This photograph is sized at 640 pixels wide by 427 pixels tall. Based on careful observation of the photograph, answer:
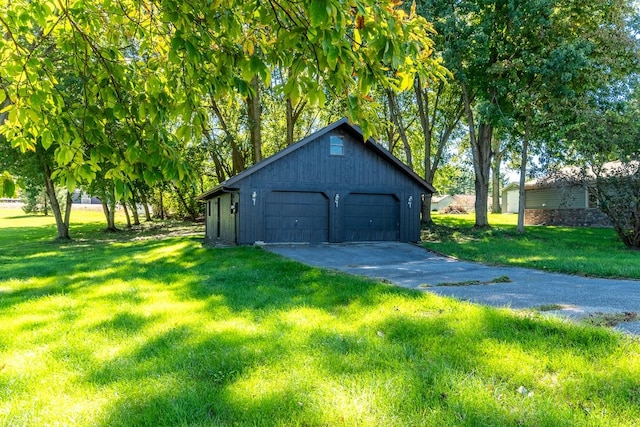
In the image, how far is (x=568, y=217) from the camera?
82.1ft

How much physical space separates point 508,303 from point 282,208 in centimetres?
1060

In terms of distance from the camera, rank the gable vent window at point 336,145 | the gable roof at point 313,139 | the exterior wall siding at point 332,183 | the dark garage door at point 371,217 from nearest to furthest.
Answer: the gable roof at point 313,139 < the exterior wall siding at point 332,183 < the gable vent window at point 336,145 < the dark garage door at point 371,217

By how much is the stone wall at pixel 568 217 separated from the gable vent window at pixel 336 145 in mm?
15366

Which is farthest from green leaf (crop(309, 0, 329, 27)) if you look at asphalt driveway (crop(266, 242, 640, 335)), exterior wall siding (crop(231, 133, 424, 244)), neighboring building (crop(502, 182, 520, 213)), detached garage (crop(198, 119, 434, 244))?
neighboring building (crop(502, 182, 520, 213))

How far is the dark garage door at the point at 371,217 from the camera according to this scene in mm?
16031

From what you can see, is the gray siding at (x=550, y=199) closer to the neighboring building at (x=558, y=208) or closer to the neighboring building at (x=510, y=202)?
the neighboring building at (x=558, y=208)

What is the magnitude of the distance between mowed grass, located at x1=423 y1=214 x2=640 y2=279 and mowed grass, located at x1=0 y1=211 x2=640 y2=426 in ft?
16.7

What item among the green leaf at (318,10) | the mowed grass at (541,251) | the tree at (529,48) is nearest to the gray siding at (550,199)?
the mowed grass at (541,251)

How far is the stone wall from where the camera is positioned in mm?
23381

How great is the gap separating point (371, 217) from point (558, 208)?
13.0 meters

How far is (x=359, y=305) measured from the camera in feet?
17.9

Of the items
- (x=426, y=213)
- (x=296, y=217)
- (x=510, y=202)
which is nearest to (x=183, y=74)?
(x=296, y=217)

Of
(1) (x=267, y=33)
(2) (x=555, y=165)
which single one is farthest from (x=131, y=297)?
(2) (x=555, y=165)

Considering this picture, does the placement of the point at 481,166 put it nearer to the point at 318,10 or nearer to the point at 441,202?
the point at 318,10
